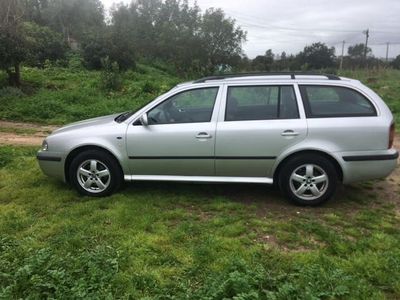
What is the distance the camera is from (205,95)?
5539mm

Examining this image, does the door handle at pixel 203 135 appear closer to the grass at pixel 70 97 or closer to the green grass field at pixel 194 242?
the green grass field at pixel 194 242

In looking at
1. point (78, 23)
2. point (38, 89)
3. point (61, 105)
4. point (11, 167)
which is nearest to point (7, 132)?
point (61, 105)

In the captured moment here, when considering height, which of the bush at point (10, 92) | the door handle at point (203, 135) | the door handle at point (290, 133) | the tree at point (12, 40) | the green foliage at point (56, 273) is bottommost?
the green foliage at point (56, 273)

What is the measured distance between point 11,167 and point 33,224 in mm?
2735

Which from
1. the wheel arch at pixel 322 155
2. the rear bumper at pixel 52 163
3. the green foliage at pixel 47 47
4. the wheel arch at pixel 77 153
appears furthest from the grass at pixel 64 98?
the wheel arch at pixel 322 155

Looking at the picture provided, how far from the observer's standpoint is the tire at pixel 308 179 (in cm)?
518

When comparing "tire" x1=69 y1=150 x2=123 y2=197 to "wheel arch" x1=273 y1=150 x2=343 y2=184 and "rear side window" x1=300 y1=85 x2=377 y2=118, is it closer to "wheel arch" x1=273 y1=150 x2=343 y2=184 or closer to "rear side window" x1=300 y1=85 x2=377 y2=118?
"wheel arch" x1=273 y1=150 x2=343 y2=184

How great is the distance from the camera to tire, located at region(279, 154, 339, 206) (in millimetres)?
5180

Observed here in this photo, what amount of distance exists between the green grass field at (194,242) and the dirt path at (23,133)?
279 cm

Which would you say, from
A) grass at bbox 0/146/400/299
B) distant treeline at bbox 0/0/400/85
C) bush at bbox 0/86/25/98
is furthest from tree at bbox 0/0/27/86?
grass at bbox 0/146/400/299

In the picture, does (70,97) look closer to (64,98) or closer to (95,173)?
(64,98)

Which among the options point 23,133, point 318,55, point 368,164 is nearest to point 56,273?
point 368,164

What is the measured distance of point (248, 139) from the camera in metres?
5.21

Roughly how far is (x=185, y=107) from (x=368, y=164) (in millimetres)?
2368
